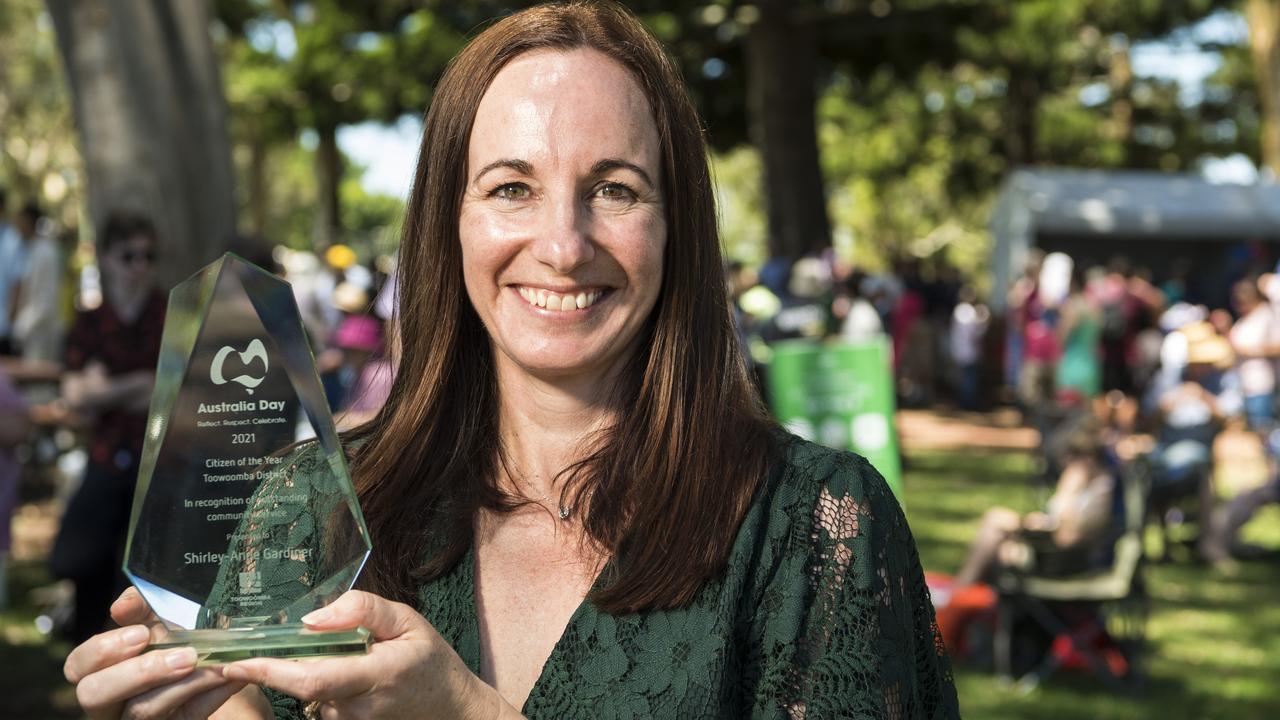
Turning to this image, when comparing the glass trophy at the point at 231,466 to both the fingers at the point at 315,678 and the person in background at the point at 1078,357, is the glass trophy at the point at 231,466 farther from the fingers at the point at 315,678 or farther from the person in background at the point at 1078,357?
the person in background at the point at 1078,357

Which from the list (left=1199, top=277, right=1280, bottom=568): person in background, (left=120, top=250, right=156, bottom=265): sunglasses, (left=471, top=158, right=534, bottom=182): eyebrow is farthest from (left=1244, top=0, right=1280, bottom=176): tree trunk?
(left=471, top=158, right=534, bottom=182): eyebrow

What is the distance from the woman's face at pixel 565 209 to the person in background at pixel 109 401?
13.2ft

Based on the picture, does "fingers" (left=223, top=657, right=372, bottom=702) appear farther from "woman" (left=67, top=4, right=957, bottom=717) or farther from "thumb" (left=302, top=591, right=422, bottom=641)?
"woman" (left=67, top=4, right=957, bottom=717)

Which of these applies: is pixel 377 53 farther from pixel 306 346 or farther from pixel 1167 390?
pixel 306 346

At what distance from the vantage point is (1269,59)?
23.0 metres

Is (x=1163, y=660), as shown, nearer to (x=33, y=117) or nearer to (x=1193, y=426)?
(x=1193, y=426)

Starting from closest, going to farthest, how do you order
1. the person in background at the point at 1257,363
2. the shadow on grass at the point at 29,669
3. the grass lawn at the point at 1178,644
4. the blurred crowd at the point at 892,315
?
the shadow on grass at the point at 29,669 < the grass lawn at the point at 1178,644 < the blurred crowd at the point at 892,315 < the person in background at the point at 1257,363

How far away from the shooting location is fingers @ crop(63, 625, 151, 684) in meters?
1.63

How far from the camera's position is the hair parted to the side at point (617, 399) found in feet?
6.60

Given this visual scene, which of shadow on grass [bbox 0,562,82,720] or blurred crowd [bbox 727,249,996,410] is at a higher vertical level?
blurred crowd [bbox 727,249,996,410]

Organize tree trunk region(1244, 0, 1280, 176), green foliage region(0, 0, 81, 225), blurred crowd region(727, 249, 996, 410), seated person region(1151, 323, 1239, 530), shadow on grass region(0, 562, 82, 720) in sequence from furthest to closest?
green foliage region(0, 0, 81, 225)
tree trunk region(1244, 0, 1280, 176)
blurred crowd region(727, 249, 996, 410)
seated person region(1151, 323, 1239, 530)
shadow on grass region(0, 562, 82, 720)

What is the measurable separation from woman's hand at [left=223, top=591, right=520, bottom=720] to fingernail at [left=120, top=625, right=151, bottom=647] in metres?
0.12

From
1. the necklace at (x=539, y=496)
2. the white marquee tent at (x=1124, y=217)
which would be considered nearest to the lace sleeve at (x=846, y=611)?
the necklace at (x=539, y=496)

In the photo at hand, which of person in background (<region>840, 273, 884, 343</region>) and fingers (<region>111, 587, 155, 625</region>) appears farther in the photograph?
person in background (<region>840, 273, 884, 343</region>)
